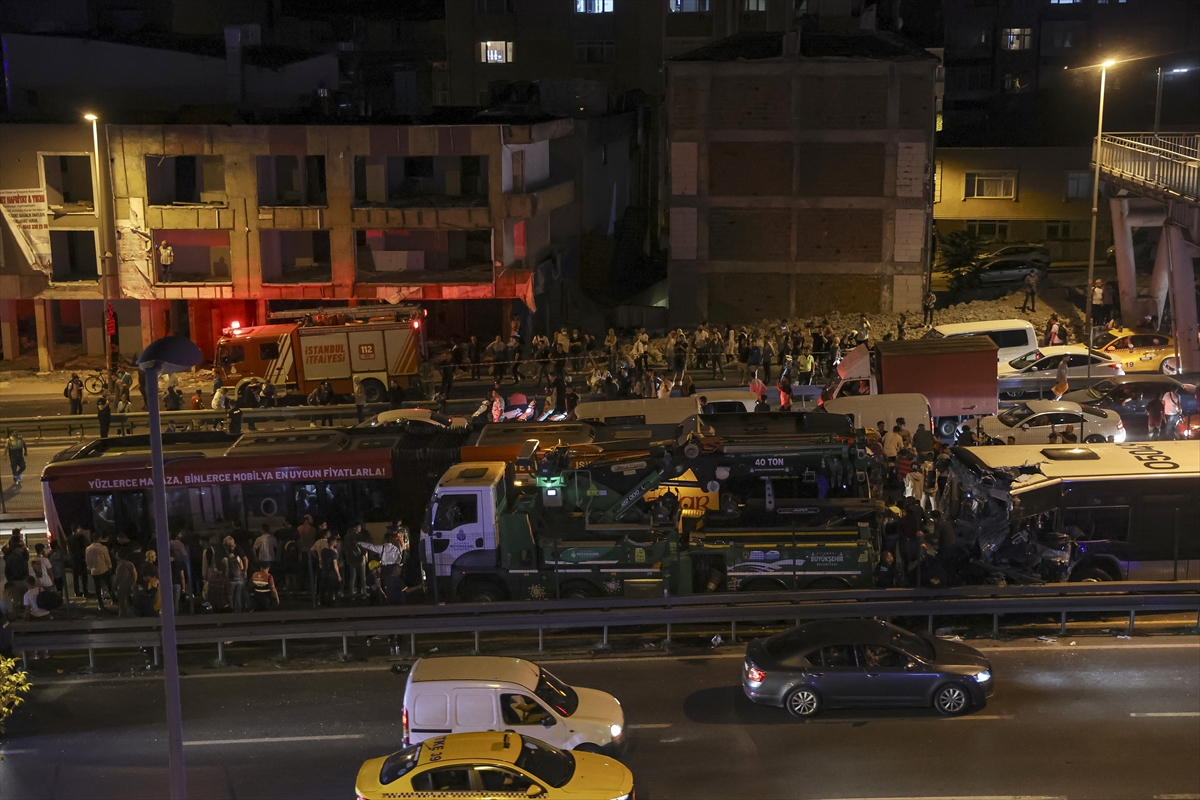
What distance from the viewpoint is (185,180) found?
47.3m

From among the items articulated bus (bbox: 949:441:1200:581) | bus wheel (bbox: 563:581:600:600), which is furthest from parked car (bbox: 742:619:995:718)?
articulated bus (bbox: 949:441:1200:581)

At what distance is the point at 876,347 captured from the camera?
3356cm

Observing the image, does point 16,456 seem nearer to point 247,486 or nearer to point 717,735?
point 247,486

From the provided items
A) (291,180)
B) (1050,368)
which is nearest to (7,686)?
(1050,368)

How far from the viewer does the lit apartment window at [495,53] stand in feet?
215

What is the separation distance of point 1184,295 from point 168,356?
108ft

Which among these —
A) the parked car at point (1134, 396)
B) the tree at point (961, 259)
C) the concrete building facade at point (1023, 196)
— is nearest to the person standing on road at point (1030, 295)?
the tree at point (961, 259)

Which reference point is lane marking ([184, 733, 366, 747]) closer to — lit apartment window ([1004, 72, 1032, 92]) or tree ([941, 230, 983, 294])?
tree ([941, 230, 983, 294])

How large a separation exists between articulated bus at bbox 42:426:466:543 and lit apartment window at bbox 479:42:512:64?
42.3 m

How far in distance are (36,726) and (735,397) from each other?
17681 mm

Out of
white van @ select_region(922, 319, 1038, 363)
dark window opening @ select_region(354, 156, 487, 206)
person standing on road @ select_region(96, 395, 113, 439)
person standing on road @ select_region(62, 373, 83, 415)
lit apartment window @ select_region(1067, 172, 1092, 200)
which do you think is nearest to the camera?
person standing on road @ select_region(96, 395, 113, 439)

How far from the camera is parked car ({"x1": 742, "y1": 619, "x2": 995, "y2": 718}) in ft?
59.1

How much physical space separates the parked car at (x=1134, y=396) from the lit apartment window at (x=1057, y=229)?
26448 mm

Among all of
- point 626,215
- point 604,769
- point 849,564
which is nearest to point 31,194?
point 626,215
